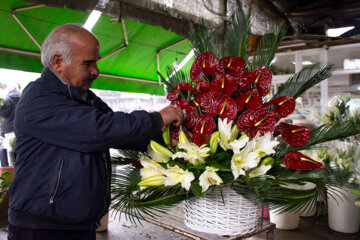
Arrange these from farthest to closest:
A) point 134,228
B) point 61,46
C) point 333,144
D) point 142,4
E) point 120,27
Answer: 1. point 120,27
2. point 134,228
3. point 333,144
4. point 142,4
5. point 61,46

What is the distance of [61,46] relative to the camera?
112cm

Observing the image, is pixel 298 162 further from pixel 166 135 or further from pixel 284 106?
pixel 166 135

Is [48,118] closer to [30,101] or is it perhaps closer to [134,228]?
[30,101]

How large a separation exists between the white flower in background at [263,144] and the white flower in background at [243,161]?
0.02 m

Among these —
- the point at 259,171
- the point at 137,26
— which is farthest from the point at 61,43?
the point at 137,26

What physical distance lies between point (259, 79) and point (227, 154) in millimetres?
292

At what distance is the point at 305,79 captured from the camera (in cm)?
130

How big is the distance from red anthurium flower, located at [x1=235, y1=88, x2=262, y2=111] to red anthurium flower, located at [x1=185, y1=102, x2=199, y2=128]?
5.9 inches

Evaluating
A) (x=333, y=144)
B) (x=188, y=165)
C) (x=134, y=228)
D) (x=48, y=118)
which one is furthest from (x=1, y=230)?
(x=333, y=144)

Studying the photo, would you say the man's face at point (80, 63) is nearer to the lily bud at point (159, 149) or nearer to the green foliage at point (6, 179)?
the lily bud at point (159, 149)

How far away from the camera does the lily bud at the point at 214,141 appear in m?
0.98

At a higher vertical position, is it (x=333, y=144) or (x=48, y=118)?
(x=48, y=118)

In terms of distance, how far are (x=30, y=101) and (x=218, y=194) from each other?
2.25ft

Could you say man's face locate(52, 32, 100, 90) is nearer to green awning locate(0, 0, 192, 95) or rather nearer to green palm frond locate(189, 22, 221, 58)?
green palm frond locate(189, 22, 221, 58)
